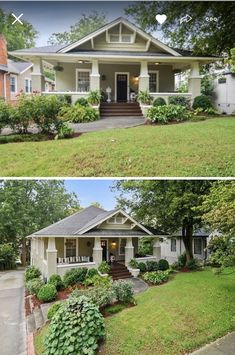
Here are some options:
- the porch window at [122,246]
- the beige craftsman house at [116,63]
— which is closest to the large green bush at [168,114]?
the beige craftsman house at [116,63]

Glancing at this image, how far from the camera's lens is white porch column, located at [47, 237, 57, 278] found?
5268 millimetres

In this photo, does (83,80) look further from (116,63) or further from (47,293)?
(47,293)

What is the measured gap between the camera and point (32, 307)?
573 centimetres

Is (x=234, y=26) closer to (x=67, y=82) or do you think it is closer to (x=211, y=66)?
(x=211, y=66)

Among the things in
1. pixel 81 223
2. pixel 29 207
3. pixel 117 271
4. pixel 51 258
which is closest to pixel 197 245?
pixel 117 271

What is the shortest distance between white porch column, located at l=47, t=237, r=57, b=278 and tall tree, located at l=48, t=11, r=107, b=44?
9.95 ft

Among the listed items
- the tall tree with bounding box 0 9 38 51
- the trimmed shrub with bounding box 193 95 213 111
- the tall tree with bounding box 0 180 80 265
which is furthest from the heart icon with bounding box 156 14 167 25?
the tall tree with bounding box 0 180 80 265

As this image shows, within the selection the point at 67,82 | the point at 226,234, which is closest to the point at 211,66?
the point at 67,82

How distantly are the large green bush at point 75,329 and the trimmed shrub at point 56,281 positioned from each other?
781 mm

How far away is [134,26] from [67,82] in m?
0.72

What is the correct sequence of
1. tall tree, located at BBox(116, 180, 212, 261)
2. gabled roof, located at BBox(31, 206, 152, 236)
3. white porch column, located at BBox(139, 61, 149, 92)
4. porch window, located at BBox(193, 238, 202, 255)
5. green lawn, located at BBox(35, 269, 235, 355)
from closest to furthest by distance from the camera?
white porch column, located at BBox(139, 61, 149, 92), green lawn, located at BBox(35, 269, 235, 355), tall tree, located at BBox(116, 180, 212, 261), gabled roof, located at BBox(31, 206, 152, 236), porch window, located at BBox(193, 238, 202, 255)

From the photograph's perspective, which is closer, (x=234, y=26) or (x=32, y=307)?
(x=234, y=26)

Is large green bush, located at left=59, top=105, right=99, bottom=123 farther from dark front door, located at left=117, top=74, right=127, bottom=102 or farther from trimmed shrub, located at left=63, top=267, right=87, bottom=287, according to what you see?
trimmed shrub, located at left=63, top=267, right=87, bottom=287

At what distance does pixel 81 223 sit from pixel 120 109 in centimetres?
241
